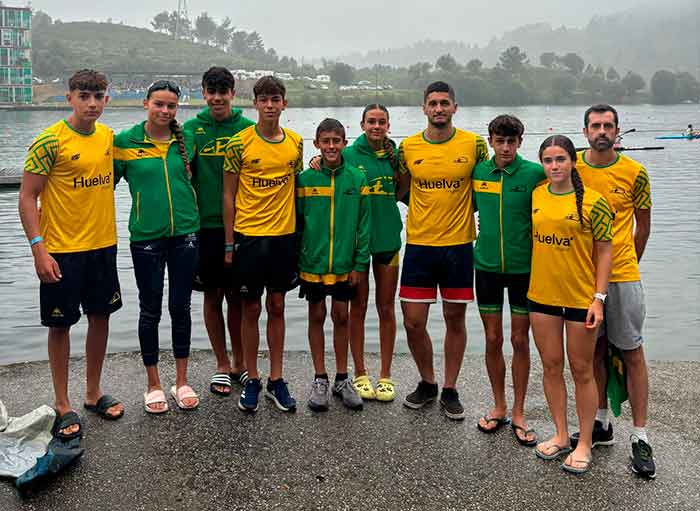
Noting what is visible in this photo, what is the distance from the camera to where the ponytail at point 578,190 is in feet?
14.4

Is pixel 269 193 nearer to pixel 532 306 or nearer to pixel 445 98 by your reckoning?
pixel 445 98

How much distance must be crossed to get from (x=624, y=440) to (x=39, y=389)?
15.2 feet

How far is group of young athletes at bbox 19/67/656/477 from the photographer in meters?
4.59

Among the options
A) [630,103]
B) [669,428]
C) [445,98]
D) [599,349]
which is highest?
[630,103]

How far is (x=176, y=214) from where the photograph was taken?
523 cm

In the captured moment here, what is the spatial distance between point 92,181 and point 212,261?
48.9 inches

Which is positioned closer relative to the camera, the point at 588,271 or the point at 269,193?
the point at 588,271

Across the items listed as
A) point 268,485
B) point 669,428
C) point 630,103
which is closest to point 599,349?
point 669,428

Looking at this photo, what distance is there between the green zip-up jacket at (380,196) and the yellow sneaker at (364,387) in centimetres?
107

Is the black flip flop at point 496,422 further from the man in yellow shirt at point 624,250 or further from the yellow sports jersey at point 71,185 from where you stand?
the yellow sports jersey at point 71,185

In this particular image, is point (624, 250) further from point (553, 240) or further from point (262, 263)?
point (262, 263)

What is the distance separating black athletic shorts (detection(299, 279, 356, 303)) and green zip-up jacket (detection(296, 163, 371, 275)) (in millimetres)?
100

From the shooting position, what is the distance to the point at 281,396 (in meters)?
5.47

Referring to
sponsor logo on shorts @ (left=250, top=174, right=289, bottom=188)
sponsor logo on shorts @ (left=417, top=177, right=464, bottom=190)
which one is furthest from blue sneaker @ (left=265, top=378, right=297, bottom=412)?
sponsor logo on shorts @ (left=417, top=177, right=464, bottom=190)
